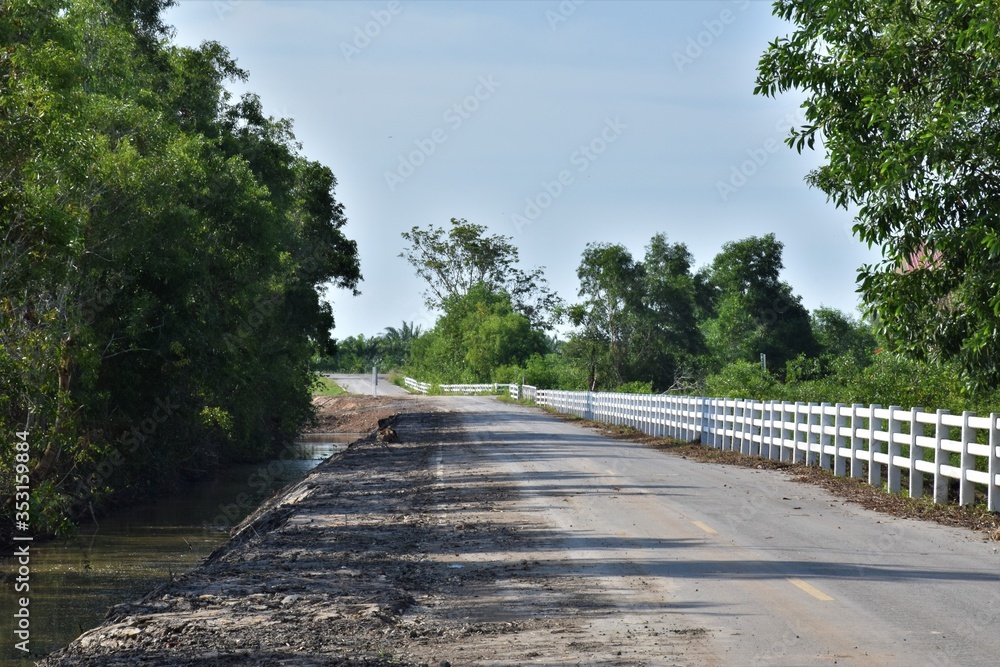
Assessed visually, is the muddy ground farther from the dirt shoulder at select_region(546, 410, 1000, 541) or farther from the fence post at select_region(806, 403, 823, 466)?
the fence post at select_region(806, 403, 823, 466)

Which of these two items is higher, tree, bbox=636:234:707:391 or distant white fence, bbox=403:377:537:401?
tree, bbox=636:234:707:391

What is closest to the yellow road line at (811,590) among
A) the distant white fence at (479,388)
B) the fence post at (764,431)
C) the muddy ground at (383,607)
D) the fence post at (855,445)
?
the muddy ground at (383,607)

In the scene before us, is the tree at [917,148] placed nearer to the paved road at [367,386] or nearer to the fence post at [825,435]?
the fence post at [825,435]

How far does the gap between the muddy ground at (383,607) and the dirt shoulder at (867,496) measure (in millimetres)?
5552

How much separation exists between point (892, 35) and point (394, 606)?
447 inches

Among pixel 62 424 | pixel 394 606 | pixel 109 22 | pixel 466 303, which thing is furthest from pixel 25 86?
pixel 466 303

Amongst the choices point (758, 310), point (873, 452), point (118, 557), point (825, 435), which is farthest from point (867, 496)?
point (758, 310)

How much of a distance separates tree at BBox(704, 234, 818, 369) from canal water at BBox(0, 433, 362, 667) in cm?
4918

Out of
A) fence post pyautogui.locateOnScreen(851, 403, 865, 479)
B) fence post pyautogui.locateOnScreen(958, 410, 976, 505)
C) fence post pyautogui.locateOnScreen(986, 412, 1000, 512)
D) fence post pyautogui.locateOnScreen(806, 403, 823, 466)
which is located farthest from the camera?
fence post pyautogui.locateOnScreen(806, 403, 823, 466)

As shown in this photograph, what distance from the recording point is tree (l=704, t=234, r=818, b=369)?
77000 millimetres

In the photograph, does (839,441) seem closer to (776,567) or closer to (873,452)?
(873,452)

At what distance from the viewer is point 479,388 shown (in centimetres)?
8944

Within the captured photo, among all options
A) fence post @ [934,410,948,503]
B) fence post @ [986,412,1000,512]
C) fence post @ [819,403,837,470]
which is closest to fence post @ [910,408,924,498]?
fence post @ [934,410,948,503]

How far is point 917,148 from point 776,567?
252 inches
